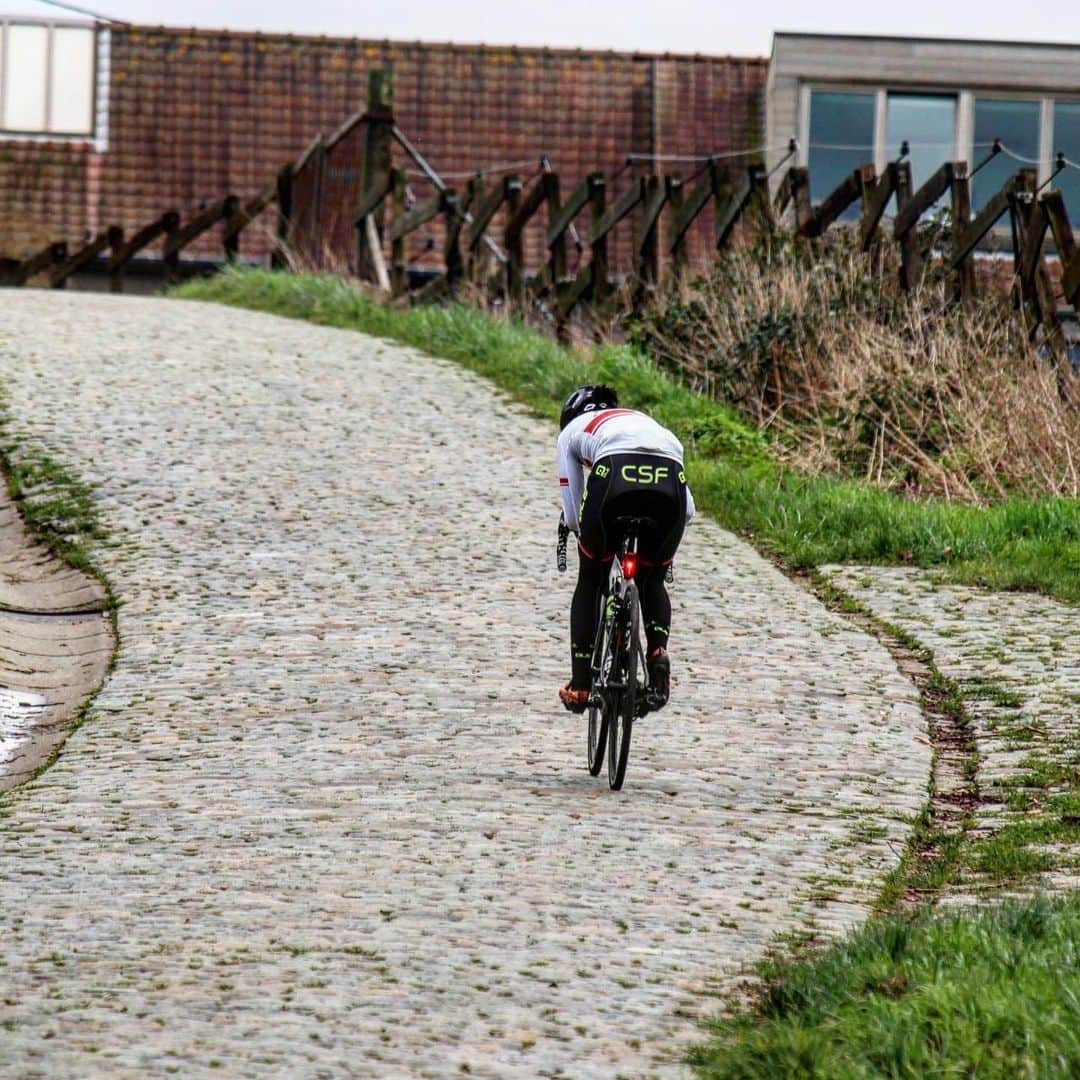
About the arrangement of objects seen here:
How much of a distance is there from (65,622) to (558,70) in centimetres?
2238

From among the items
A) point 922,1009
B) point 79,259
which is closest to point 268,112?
point 79,259

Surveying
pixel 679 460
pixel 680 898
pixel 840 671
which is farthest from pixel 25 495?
pixel 680 898

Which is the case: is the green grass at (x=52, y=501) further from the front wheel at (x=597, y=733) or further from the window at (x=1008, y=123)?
the window at (x=1008, y=123)

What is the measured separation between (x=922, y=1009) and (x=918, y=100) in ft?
84.7

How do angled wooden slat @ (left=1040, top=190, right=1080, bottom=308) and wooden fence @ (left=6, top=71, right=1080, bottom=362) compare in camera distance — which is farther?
wooden fence @ (left=6, top=71, right=1080, bottom=362)

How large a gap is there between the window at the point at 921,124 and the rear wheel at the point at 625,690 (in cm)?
2228

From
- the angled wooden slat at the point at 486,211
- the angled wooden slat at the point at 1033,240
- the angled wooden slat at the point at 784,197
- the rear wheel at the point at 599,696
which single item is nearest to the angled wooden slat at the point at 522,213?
the angled wooden slat at the point at 486,211

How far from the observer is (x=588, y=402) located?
27.8ft

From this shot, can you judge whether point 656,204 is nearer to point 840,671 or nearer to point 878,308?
point 878,308

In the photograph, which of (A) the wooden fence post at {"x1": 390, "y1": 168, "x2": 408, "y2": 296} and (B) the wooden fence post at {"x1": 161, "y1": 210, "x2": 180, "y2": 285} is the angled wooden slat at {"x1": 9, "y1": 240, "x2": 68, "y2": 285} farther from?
(A) the wooden fence post at {"x1": 390, "y1": 168, "x2": 408, "y2": 296}

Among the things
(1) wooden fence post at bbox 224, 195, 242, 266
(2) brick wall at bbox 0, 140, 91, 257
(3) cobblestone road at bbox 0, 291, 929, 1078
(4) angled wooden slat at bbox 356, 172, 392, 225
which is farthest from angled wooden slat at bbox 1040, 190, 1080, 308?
(2) brick wall at bbox 0, 140, 91, 257

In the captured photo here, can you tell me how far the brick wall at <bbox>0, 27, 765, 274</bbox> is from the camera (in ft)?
105

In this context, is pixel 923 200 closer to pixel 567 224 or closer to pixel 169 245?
pixel 567 224

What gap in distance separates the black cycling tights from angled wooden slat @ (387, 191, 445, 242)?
49.0 ft
